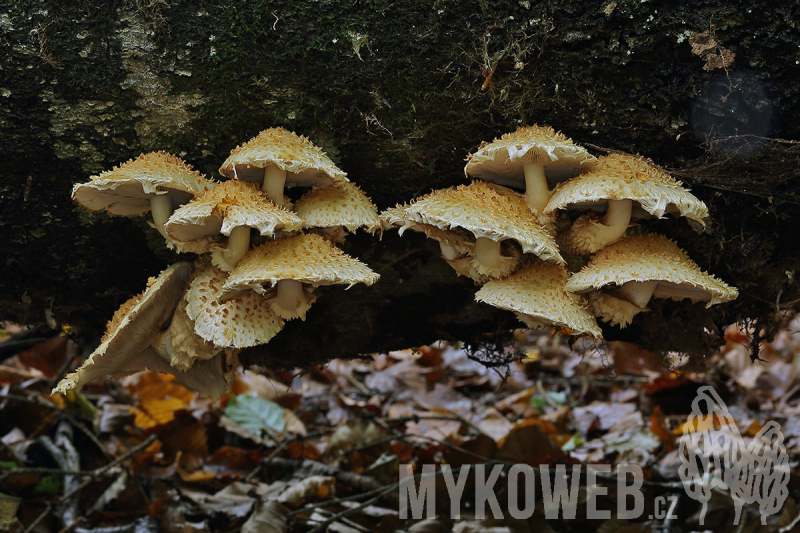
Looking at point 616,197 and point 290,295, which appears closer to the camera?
point 616,197

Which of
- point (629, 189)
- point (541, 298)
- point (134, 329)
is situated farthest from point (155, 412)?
point (629, 189)

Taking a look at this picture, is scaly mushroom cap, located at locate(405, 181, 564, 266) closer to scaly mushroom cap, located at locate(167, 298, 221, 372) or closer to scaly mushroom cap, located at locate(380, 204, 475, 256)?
scaly mushroom cap, located at locate(380, 204, 475, 256)

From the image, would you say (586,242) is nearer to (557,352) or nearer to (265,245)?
(265,245)

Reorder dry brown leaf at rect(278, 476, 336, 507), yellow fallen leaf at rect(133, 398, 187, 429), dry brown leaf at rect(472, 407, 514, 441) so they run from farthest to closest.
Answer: dry brown leaf at rect(472, 407, 514, 441) → yellow fallen leaf at rect(133, 398, 187, 429) → dry brown leaf at rect(278, 476, 336, 507)

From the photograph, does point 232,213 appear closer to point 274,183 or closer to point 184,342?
point 274,183

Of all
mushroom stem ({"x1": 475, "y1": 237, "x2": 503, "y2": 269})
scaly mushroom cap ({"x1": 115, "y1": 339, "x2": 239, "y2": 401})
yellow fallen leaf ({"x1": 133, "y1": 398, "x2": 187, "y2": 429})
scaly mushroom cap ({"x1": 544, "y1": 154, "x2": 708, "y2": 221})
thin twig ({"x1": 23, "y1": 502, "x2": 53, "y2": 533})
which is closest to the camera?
scaly mushroom cap ({"x1": 544, "y1": 154, "x2": 708, "y2": 221})

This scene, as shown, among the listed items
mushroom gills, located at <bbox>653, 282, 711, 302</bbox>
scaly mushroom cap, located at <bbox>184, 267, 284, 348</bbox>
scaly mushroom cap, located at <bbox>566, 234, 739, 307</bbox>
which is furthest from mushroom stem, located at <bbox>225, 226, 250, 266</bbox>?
mushroom gills, located at <bbox>653, 282, 711, 302</bbox>

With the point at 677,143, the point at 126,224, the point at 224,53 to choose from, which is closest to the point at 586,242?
the point at 677,143

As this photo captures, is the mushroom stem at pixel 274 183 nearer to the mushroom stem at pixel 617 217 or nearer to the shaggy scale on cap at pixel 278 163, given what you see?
the shaggy scale on cap at pixel 278 163
